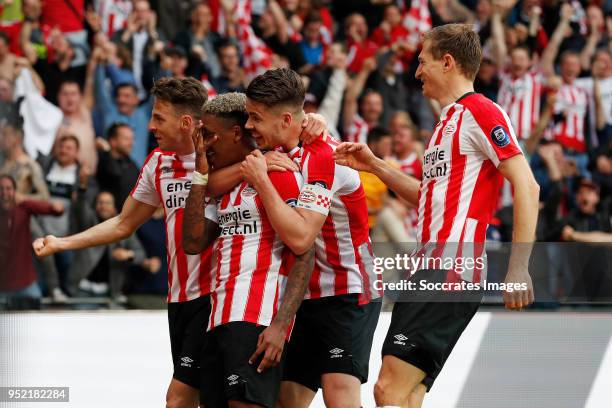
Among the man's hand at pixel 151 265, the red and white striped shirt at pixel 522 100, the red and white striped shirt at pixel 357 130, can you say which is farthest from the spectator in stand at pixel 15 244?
the red and white striped shirt at pixel 522 100

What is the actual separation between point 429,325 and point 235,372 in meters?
0.89

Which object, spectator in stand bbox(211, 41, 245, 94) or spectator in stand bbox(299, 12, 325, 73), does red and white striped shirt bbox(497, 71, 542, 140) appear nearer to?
spectator in stand bbox(299, 12, 325, 73)

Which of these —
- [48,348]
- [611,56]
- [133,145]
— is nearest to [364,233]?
[48,348]

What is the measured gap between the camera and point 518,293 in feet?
14.4

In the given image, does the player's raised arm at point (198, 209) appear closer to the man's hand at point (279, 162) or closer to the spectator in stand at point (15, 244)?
the man's hand at point (279, 162)

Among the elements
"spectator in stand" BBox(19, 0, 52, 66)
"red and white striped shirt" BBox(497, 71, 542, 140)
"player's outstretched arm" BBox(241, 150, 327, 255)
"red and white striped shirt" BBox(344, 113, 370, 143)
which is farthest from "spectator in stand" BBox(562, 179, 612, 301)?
"spectator in stand" BBox(19, 0, 52, 66)

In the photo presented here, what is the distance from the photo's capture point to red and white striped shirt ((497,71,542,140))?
11.4 m

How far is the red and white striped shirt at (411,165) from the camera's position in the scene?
33.9ft

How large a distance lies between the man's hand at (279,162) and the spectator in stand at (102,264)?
16.4 feet

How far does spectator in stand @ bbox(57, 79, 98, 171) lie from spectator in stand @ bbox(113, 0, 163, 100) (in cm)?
67

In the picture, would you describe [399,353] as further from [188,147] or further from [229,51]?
[229,51]

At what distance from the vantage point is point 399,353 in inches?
179

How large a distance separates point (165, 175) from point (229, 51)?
19.8 ft

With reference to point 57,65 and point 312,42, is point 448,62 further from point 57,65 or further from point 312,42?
point 312,42
